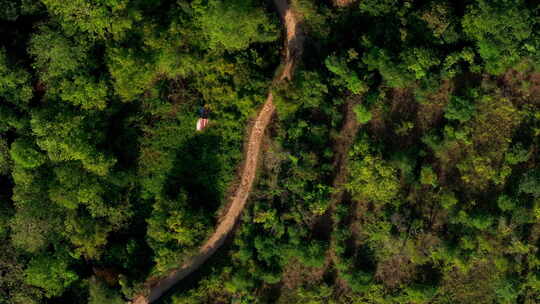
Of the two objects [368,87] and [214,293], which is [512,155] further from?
[214,293]

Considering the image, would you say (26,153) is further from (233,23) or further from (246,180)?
(233,23)

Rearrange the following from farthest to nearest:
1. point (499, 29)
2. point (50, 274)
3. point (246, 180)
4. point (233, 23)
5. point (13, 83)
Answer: point (246, 180) → point (50, 274) → point (13, 83) → point (499, 29) → point (233, 23)

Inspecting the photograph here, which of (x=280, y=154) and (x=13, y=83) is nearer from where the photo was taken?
(x=13, y=83)

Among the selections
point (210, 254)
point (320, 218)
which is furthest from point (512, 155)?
point (210, 254)

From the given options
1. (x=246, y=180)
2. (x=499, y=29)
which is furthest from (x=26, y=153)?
(x=499, y=29)

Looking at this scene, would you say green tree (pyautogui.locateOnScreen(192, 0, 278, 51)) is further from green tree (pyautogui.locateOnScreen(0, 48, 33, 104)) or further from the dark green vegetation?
green tree (pyautogui.locateOnScreen(0, 48, 33, 104))

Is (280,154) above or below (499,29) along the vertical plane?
below
